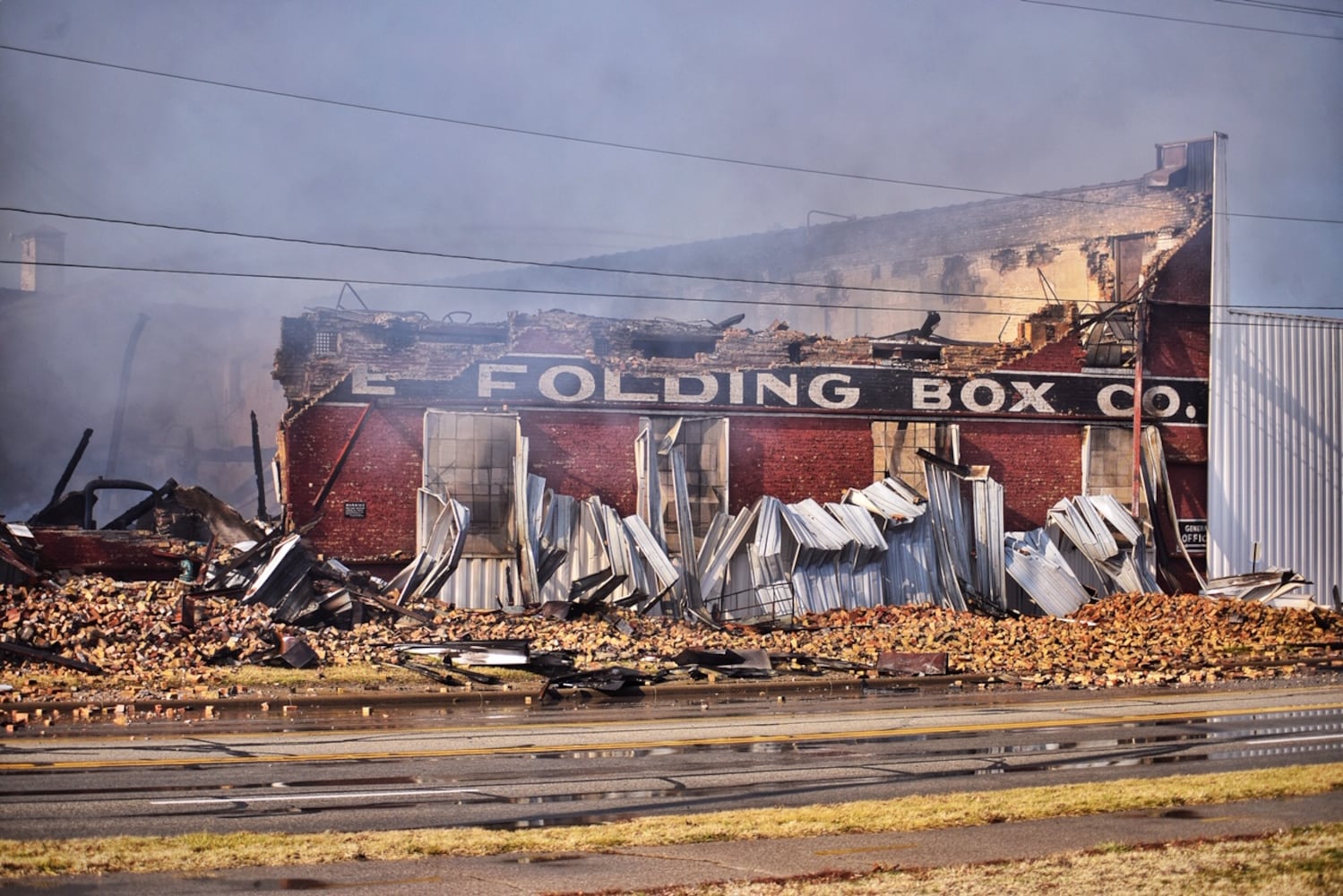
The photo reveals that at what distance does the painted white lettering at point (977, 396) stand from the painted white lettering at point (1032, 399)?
0.30m

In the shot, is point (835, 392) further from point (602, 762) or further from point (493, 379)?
point (602, 762)

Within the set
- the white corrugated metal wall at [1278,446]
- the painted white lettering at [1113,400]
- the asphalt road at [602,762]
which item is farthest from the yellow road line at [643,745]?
the white corrugated metal wall at [1278,446]

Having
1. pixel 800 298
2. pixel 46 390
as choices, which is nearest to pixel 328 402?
pixel 46 390

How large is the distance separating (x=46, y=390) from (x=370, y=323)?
16871 millimetres

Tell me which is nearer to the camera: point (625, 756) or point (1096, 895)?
point (1096, 895)

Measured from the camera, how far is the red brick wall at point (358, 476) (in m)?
21.5

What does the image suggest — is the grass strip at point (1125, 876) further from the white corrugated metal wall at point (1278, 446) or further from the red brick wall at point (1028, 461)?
the white corrugated metal wall at point (1278, 446)

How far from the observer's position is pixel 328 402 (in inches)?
852

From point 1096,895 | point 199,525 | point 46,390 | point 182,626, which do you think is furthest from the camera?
point 46,390

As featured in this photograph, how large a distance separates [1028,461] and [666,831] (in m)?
19.3

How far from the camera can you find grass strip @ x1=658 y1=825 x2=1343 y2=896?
19.9 feet

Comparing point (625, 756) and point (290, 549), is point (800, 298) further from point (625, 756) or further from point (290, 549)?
point (625, 756)

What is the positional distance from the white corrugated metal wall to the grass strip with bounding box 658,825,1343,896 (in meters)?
20.9

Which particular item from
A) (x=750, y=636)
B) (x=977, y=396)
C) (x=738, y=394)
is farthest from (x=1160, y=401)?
(x=750, y=636)
